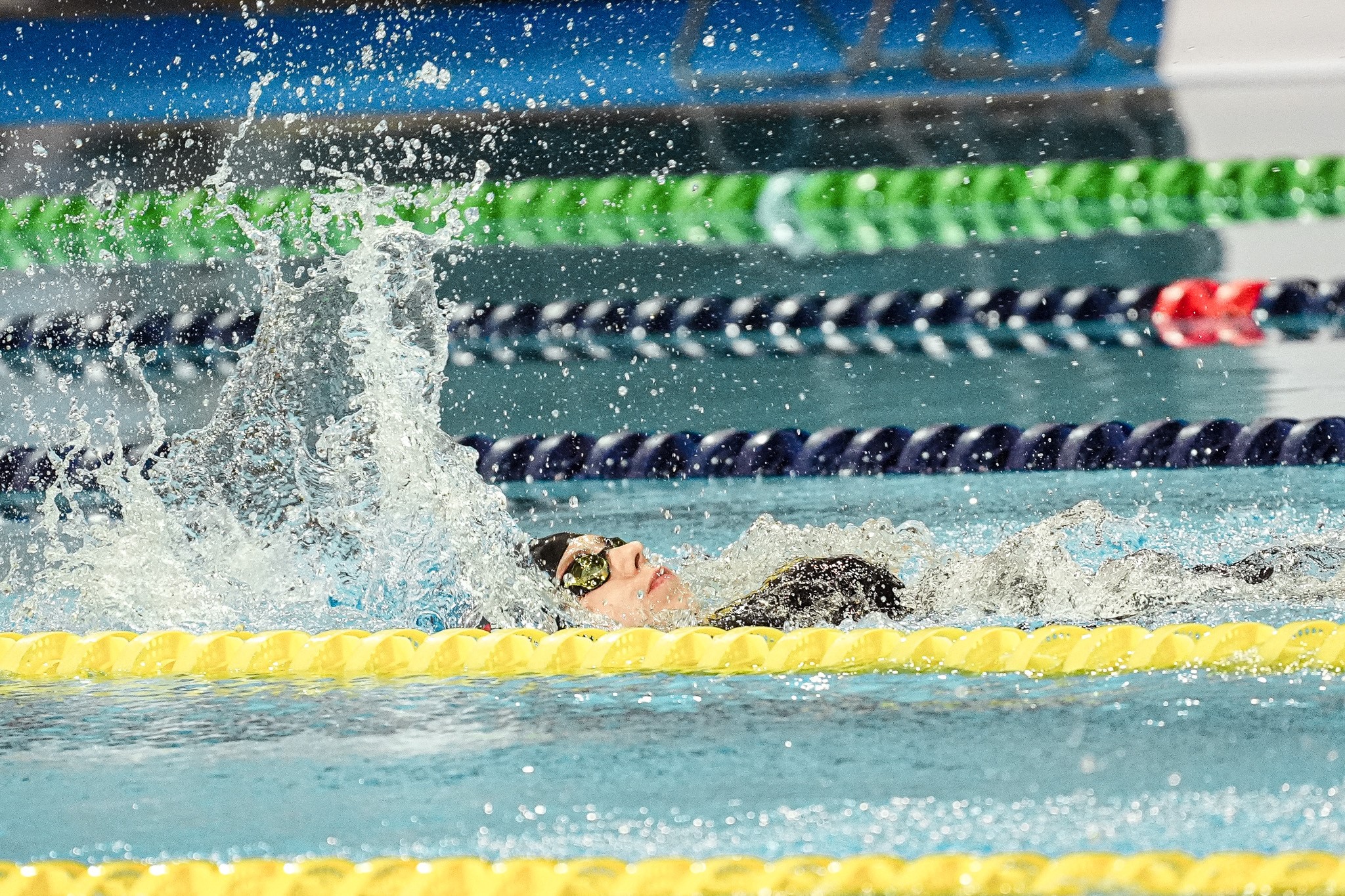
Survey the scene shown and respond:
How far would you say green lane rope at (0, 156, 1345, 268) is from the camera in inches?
214

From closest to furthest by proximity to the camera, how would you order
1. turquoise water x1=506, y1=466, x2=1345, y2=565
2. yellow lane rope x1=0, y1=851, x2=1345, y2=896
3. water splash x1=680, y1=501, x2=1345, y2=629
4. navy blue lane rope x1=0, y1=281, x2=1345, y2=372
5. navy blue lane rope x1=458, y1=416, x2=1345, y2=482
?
yellow lane rope x1=0, y1=851, x2=1345, y2=896 < water splash x1=680, y1=501, x2=1345, y2=629 < turquoise water x1=506, y1=466, x2=1345, y2=565 < navy blue lane rope x1=458, y1=416, x2=1345, y2=482 < navy blue lane rope x1=0, y1=281, x2=1345, y2=372

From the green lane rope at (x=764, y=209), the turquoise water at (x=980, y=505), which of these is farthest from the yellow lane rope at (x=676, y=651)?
the green lane rope at (x=764, y=209)

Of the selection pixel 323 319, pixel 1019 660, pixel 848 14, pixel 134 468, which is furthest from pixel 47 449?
pixel 848 14

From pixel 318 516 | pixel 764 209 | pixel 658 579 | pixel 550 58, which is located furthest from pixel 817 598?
pixel 550 58

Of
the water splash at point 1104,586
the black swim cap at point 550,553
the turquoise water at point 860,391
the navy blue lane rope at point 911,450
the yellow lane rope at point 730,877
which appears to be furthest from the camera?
the turquoise water at point 860,391

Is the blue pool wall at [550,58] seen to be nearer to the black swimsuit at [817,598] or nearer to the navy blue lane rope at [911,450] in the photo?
the navy blue lane rope at [911,450]

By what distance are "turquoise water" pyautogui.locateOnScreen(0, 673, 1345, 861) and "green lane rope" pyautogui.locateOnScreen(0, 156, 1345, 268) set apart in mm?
3324

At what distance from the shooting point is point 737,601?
2.68 meters

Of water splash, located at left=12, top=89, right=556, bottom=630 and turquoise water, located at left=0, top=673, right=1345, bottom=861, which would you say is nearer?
turquoise water, located at left=0, top=673, right=1345, bottom=861

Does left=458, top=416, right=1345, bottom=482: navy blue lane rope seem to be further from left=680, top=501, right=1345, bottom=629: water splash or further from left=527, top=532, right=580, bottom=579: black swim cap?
left=527, top=532, right=580, bottom=579: black swim cap

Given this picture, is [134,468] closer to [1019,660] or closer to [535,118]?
[1019,660]

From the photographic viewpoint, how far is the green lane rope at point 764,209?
17.9ft

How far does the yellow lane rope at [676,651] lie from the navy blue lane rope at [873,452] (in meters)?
1.24

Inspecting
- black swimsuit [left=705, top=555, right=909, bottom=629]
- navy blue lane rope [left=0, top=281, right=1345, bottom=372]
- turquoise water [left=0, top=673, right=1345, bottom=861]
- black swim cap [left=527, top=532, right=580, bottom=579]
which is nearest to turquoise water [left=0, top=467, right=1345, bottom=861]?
turquoise water [left=0, top=673, right=1345, bottom=861]
